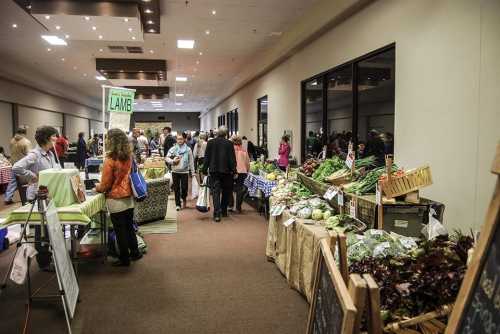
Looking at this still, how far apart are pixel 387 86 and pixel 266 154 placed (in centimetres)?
629

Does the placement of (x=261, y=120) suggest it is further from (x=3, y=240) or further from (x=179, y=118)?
(x=179, y=118)

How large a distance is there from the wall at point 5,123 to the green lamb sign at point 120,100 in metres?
9.40

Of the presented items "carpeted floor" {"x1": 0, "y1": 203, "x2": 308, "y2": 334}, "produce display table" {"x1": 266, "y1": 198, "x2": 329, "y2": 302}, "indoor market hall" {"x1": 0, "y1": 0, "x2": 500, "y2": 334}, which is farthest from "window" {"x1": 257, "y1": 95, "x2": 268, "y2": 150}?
"produce display table" {"x1": 266, "y1": 198, "x2": 329, "y2": 302}

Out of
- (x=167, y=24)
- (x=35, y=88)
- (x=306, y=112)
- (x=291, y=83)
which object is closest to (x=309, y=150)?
(x=306, y=112)

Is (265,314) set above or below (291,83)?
below

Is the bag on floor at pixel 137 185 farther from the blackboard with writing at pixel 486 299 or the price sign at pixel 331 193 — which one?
the blackboard with writing at pixel 486 299

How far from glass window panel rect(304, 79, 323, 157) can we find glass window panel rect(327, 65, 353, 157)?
32 cm

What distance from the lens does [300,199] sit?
15.8 ft

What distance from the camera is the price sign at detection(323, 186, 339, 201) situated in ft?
13.3

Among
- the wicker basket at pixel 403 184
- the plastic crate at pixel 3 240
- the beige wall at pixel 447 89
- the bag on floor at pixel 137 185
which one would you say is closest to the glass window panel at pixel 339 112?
the beige wall at pixel 447 89

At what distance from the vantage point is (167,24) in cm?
850

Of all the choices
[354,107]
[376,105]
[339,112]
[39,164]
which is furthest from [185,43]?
[39,164]

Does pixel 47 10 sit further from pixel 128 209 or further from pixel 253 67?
pixel 253 67

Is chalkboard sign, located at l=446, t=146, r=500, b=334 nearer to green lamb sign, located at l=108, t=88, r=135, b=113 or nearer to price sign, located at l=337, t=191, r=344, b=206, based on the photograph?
price sign, located at l=337, t=191, r=344, b=206
